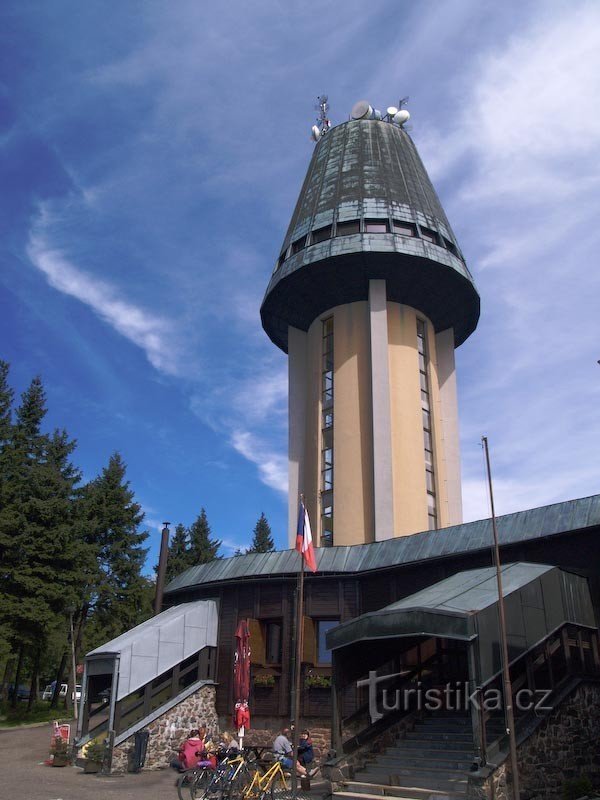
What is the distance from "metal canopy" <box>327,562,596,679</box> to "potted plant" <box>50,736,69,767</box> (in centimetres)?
1015

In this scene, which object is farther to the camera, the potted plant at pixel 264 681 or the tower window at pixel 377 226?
the tower window at pixel 377 226

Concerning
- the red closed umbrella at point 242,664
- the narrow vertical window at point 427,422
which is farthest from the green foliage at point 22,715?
the narrow vertical window at point 427,422

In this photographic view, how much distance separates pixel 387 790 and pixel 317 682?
7638 mm

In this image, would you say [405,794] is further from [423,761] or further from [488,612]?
[488,612]

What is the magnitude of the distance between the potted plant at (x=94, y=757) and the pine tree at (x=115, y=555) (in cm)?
2493

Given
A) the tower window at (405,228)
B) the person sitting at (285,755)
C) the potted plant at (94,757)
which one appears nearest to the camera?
the person sitting at (285,755)

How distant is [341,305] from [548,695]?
84.7 ft

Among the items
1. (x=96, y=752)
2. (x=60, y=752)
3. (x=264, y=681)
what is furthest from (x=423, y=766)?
(x=60, y=752)

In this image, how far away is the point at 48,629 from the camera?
35.5 metres

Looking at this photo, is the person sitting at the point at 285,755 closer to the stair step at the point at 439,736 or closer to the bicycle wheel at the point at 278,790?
the bicycle wheel at the point at 278,790

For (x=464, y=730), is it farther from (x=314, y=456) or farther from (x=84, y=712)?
(x=314, y=456)

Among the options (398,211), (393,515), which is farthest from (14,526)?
(398,211)

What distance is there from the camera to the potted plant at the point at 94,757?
69.7 ft

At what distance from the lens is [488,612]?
15617 mm
